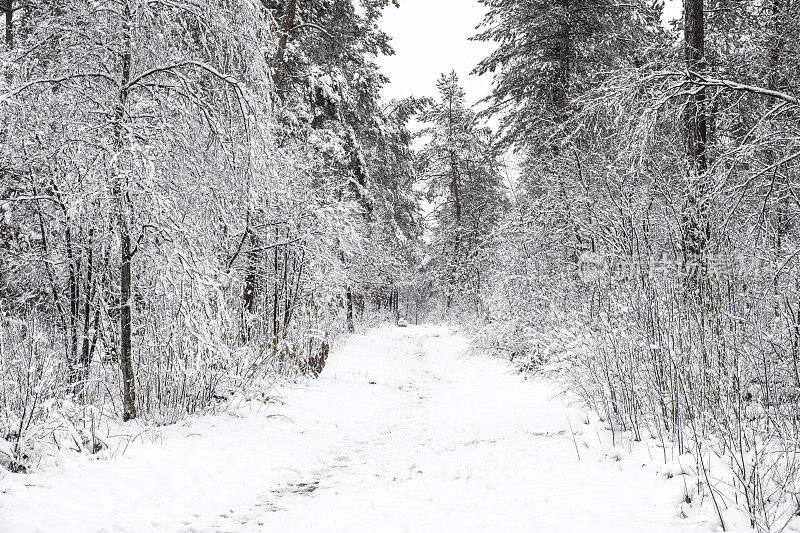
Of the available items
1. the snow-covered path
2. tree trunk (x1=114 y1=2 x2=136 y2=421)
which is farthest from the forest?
the snow-covered path

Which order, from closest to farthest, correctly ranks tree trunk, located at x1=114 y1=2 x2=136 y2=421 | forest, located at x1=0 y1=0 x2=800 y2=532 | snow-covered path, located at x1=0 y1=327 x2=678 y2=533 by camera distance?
1. snow-covered path, located at x1=0 y1=327 x2=678 y2=533
2. forest, located at x1=0 y1=0 x2=800 y2=532
3. tree trunk, located at x1=114 y1=2 x2=136 y2=421

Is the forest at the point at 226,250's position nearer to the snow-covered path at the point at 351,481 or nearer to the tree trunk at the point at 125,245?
the tree trunk at the point at 125,245

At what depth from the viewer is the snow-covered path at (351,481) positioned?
10.7 ft

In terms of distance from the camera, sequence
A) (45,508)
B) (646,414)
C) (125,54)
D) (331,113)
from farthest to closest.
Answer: (331,113)
(125,54)
(646,414)
(45,508)

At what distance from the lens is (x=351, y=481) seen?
4.61m

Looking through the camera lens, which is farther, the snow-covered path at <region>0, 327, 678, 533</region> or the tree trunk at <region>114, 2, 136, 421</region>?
the tree trunk at <region>114, 2, 136, 421</region>

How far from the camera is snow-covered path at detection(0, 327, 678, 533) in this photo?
3.28m

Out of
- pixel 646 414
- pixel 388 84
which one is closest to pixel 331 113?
pixel 388 84

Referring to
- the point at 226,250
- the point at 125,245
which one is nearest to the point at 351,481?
the point at 125,245

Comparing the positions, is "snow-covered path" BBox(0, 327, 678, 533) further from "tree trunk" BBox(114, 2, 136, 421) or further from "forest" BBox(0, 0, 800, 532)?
"tree trunk" BBox(114, 2, 136, 421)

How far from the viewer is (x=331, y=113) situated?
14.0m

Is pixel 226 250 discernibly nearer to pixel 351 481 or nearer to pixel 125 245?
pixel 125 245

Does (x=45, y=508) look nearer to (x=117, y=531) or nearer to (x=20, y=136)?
(x=117, y=531)

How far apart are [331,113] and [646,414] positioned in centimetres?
1184
